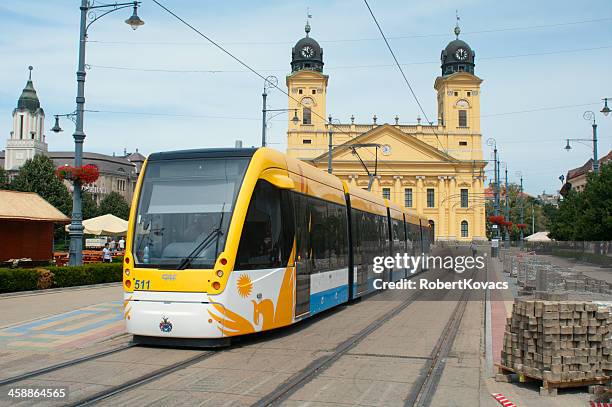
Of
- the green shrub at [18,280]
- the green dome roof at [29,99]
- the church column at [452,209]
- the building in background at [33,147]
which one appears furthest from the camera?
the building in background at [33,147]

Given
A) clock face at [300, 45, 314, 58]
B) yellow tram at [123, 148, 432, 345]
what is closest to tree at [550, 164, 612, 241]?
yellow tram at [123, 148, 432, 345]

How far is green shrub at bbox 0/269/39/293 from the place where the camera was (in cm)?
1798

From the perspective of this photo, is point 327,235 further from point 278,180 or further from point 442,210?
point 442,210

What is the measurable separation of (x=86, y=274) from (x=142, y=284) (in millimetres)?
12500

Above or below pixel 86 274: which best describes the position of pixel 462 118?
above

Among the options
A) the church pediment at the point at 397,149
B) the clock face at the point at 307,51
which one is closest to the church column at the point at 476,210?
the church pediment at the point at 397,149

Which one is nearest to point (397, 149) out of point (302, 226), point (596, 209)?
point (596, 209)

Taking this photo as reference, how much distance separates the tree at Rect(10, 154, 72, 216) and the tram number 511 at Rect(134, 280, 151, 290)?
60.0 metres

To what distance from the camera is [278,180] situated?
1109 centimetres

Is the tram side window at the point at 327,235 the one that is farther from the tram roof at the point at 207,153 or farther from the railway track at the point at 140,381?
the railway track at the point at 140,381

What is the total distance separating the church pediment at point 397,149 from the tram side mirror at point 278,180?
85.0 m

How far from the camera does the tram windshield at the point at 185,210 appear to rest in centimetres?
991

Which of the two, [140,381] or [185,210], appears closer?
[140,381]

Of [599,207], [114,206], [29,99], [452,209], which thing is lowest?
[599,207]
